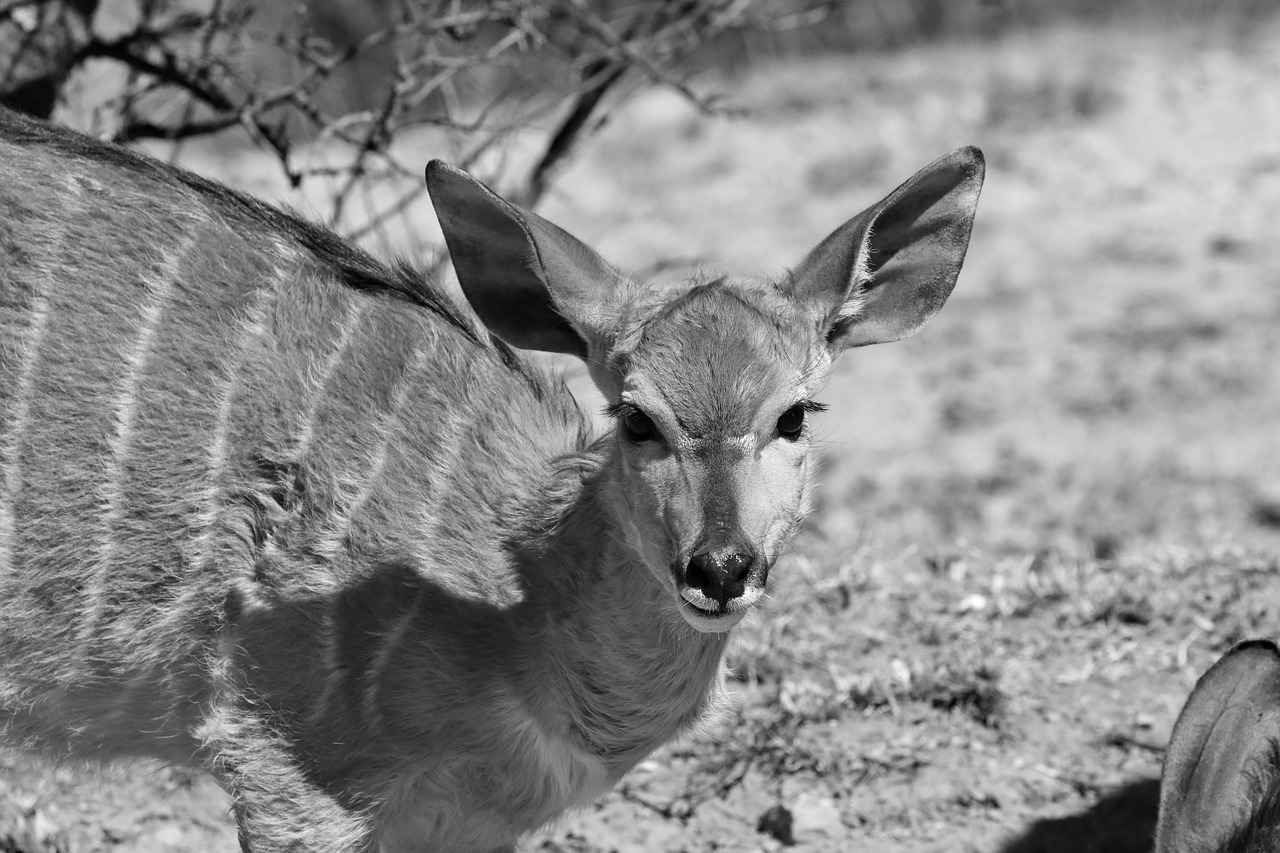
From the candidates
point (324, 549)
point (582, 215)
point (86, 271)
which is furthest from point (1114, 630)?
point (582, 215)

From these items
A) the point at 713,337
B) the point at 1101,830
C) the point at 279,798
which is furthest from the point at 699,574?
the point at 1101,830

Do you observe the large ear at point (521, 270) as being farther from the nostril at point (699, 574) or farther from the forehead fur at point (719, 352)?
the nostril at point (699, 574)

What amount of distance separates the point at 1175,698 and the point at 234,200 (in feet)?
9.85

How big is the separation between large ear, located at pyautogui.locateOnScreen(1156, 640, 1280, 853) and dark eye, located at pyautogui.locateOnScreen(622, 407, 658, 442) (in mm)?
1276

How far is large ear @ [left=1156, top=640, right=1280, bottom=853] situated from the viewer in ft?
10.9

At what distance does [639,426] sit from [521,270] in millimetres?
536

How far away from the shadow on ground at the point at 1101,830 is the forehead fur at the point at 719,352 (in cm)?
161

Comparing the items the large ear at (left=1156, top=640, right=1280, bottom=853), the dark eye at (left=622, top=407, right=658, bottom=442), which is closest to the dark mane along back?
the dark eye at (left=622, top=407, right=658, bottom=442)

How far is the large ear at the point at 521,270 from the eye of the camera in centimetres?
350

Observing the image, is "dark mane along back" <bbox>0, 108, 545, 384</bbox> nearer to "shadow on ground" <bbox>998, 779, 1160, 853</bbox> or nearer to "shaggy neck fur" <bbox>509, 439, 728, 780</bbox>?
"shaggy neck fur" <bbox>509, 439, 728, 780</bbox>

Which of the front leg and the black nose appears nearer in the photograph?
the black nose

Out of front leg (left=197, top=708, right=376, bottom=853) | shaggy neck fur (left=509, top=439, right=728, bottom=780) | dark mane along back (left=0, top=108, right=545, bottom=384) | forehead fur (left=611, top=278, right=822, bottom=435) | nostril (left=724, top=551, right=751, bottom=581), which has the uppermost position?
forehead fur (left=611, top=278, right=822, bottom=435)

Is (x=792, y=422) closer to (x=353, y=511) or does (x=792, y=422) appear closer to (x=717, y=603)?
(x=717, y=603)

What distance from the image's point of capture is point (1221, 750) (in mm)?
3381
